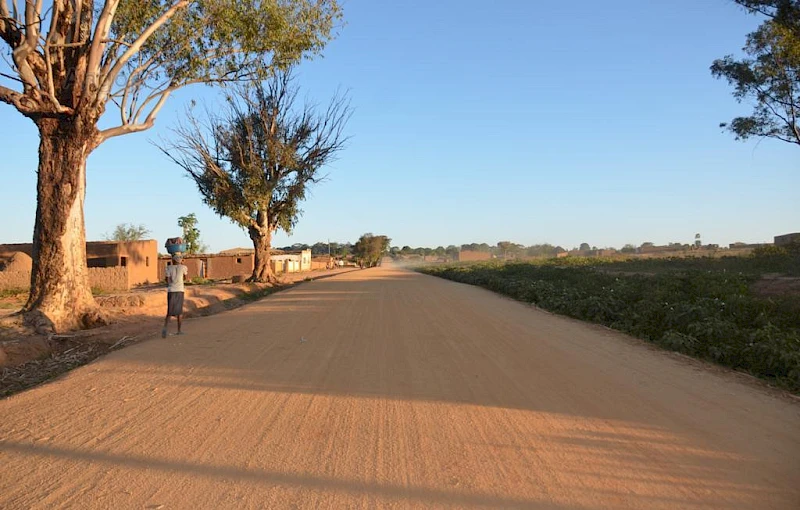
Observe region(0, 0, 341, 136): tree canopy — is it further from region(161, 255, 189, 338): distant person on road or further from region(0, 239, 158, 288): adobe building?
region(0, 239, 158, 288): adobe building

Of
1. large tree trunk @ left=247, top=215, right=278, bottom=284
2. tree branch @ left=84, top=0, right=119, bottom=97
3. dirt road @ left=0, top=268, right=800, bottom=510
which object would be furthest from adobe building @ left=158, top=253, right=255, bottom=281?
dirt road @ left=0, top=268, right=800, bottom=510

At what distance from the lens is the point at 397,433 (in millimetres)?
4340

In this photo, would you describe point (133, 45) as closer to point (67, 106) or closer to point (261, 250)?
point (67, 106)

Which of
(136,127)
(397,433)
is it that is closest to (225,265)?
(136,127)

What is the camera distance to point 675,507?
317 cm

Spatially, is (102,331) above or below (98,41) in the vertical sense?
below

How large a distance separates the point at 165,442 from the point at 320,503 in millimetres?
1692

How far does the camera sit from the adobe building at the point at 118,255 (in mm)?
28438

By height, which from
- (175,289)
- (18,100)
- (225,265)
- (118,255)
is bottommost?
(175,289)

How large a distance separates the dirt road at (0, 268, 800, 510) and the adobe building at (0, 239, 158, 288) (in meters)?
23.6

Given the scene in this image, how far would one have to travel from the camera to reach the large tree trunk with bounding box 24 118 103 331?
1008 cm

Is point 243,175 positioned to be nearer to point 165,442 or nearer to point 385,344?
point 385,344

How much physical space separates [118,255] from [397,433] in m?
28.9

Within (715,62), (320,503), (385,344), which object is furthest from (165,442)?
(715,62)
